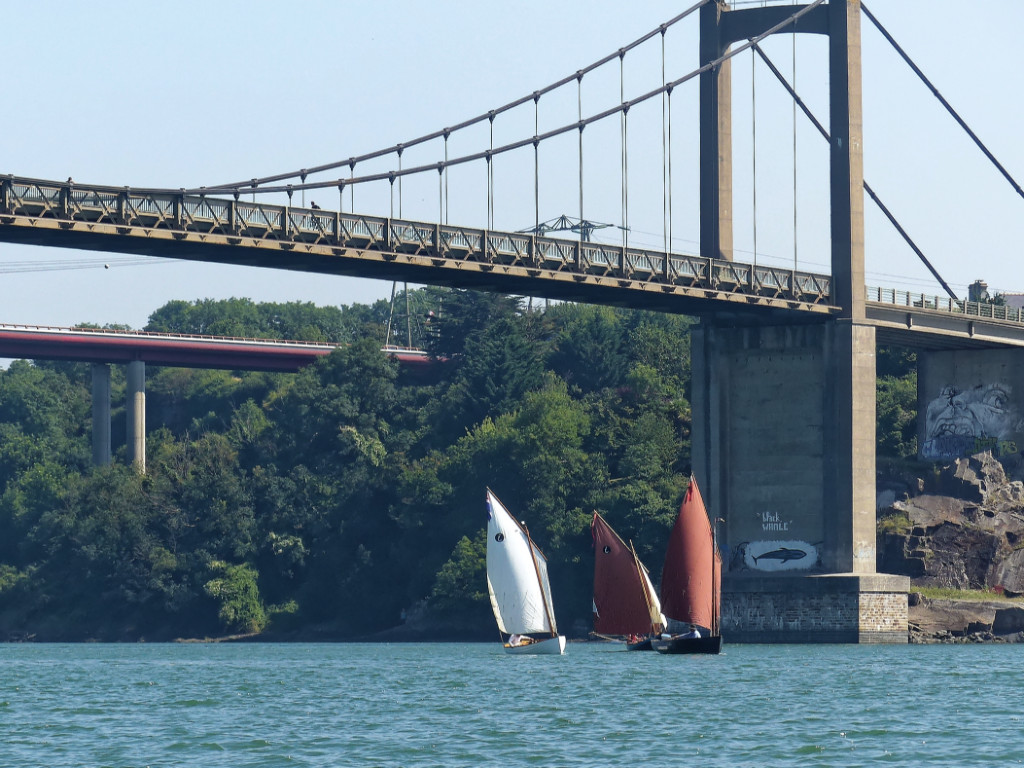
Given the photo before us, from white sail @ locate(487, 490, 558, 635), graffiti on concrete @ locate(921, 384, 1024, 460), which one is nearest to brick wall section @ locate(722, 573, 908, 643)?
white sail @ locate(487, 490, 558, 635)

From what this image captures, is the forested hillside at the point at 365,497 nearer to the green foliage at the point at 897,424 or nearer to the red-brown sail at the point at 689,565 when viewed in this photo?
the green foliage at the point at 897,424

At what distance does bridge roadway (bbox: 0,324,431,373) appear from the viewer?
6058 inches

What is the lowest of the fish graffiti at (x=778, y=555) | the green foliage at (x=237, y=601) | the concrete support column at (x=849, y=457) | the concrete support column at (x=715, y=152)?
the green foliage at (x=237, y=601)

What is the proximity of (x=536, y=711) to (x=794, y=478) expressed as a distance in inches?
1691

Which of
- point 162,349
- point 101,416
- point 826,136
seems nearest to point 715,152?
point 826,136

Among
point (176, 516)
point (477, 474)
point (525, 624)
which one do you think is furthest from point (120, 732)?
point (176, 516)

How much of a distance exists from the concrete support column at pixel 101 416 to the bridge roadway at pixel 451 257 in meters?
72.9

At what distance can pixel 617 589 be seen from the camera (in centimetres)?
9319

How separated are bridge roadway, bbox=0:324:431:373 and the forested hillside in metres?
7.33

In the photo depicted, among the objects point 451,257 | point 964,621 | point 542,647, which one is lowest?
point 542,647

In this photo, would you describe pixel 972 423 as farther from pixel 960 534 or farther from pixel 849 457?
pixel 849 457

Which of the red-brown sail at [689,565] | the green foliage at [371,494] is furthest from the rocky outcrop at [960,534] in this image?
the red-brown sail at [689,565]

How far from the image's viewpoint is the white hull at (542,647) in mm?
94713

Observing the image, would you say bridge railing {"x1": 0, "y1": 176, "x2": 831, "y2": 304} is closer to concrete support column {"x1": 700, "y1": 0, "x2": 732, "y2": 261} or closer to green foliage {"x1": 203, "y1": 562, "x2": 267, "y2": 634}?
concrete support column {"x1": 700, "y1": 0, "x2": 732, "y2": 261}
